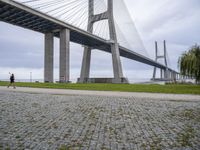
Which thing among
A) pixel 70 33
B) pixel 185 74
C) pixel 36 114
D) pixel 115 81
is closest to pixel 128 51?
pixel 115 81

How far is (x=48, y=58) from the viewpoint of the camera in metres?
40.7

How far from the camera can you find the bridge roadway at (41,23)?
29.9 meters

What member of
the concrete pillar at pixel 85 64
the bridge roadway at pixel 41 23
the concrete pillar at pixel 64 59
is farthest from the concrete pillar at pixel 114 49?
the concrete pillar at pixel 64 59

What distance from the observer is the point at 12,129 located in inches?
199

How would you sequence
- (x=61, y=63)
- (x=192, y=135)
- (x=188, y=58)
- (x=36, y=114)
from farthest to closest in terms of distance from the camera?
(x=61, y=63) < (x=188, y=58) < (x=36, y=114) < (x=192, y=135)

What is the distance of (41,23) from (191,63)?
2224 centimetres

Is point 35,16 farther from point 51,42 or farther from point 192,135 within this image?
point 192,135

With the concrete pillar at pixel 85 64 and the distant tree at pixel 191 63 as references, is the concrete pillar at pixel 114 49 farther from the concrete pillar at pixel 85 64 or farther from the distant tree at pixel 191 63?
the distant tree at pixel 191 63

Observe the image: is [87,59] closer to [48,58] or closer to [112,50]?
[112,50]

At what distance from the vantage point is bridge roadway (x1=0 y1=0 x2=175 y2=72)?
29.9 m

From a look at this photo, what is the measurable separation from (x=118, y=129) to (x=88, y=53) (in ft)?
135

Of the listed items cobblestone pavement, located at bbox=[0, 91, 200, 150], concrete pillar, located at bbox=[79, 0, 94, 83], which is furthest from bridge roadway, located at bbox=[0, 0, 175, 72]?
cobblestone pavement, located at bbox=[0, 91, 200, 150]

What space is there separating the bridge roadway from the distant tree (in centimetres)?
1728

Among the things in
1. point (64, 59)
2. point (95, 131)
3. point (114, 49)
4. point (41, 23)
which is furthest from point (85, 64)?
point (95, 131)
